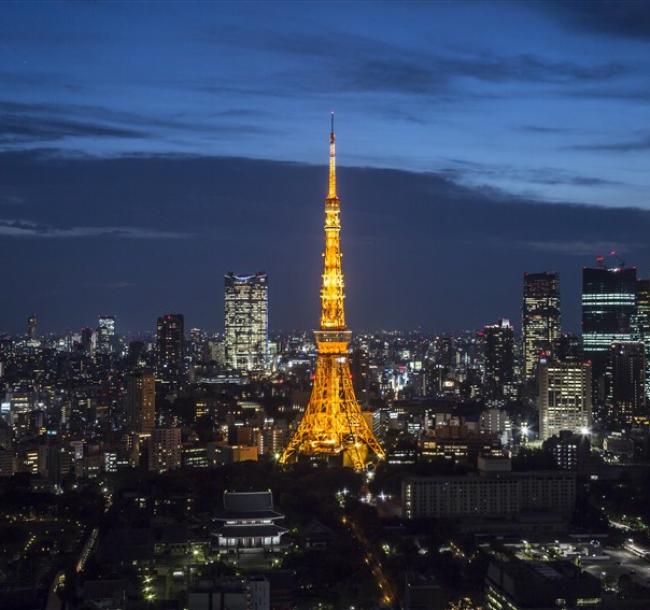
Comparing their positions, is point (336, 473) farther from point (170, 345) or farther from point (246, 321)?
point (246, 321)

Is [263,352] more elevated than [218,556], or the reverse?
[263,352]

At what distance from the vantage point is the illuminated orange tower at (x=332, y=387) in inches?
842

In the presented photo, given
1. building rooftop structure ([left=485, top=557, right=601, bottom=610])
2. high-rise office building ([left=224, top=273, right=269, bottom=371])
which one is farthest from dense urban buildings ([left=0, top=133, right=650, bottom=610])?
high-rise office building ([left=224, top=273, right=269, bottom=371])

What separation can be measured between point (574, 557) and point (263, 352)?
2852 centimetres

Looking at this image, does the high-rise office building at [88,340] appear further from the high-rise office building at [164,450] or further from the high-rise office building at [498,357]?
the high-rise office building at [164,450]

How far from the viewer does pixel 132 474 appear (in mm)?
22578

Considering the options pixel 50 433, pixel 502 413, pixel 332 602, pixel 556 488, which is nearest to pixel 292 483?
pixel 556 488

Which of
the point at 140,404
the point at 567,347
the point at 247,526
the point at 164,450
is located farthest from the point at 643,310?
the point at 247,526

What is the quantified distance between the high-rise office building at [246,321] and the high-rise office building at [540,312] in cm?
835

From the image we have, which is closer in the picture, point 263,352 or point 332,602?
point 332,602

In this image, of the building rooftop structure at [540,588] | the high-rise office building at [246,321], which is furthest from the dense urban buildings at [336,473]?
the high-rise office building at [246,321]

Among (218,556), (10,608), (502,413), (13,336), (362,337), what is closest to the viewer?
(10,608)

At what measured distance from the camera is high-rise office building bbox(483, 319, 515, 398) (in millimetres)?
37656

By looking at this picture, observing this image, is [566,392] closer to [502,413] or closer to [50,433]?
[502,413]
